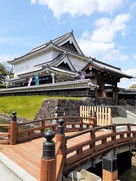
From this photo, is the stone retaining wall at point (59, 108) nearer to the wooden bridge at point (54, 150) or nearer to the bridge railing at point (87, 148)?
the wooden bridge at point (54, 150)

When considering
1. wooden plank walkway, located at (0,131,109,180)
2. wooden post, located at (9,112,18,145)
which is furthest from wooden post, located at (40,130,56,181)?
wooden post, located at (9,112,18,145)

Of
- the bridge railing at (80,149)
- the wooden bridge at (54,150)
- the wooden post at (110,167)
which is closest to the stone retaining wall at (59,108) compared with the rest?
the wooden bridge at (54,150)

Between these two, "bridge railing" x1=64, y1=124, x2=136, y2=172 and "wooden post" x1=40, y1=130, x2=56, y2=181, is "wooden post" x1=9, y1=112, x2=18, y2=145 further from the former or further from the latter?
"wooden post" x1=40, y1=130, x2=56, y2=181

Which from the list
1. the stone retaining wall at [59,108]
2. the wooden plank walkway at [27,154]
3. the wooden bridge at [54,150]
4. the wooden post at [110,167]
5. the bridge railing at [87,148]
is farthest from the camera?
the stone retaining wall at [59,108]

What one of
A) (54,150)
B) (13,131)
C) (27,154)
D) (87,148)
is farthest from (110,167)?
(13,131)

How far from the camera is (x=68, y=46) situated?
37.8m

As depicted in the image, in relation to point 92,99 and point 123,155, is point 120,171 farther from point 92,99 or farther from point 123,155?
point 92,99

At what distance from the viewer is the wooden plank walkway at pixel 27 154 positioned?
5.43 m

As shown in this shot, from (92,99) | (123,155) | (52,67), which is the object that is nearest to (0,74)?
(52,67)

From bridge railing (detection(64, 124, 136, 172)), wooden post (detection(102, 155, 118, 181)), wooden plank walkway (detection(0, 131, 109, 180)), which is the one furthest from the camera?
bridge railing (detection(64, 124, 136, 172))

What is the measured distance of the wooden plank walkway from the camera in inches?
214

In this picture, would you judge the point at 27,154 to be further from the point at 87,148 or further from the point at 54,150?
the point at 54,150

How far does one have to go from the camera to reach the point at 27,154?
6.74 m

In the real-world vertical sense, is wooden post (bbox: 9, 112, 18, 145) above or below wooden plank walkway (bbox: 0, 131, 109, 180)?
above
